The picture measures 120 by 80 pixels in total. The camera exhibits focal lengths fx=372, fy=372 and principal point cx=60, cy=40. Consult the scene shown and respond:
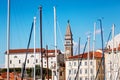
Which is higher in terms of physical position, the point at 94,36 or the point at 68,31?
the point at 68,31

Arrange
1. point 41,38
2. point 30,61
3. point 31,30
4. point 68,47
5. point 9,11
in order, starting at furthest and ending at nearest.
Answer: point 30,61 < point 68,47 < point 31,30 < point 41,38 < point 9,11

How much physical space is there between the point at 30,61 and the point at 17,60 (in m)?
7.30

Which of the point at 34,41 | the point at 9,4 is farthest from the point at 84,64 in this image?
the point at 9,4

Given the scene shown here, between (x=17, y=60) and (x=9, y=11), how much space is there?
11172cm

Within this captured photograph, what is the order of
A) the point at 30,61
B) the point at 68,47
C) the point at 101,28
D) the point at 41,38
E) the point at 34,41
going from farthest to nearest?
the point at 30,61 < the point at 68,47 < the point at 101,28 < the point at 34,41 < the point at 41,38

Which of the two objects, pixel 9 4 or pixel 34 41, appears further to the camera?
pixel 34 41

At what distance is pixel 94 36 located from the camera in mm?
33219

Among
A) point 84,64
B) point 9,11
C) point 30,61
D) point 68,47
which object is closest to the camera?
point 9,11

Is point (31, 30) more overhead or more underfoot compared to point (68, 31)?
more underfoot

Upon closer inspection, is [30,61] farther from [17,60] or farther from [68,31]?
[68,31]

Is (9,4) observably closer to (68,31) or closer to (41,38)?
(41,38)

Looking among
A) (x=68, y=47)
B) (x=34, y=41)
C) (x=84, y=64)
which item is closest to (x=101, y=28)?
(x=34, y=41)

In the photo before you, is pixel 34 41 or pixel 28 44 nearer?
pixel 28 44

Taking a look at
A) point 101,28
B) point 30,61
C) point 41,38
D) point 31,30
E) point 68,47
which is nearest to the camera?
point 41,38
